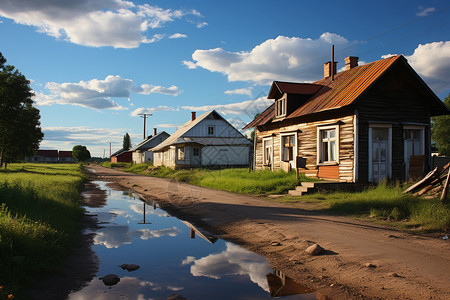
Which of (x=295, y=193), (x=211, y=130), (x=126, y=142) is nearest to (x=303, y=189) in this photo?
(x=295, y=193)

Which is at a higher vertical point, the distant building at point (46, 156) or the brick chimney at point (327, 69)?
the brick chimney at point (327, 69)

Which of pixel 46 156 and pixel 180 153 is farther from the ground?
pixel 180 153

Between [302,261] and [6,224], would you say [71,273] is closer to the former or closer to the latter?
[6,224]

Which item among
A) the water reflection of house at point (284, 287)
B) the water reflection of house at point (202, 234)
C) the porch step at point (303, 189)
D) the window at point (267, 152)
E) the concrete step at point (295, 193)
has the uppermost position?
the window at point (267, 152)

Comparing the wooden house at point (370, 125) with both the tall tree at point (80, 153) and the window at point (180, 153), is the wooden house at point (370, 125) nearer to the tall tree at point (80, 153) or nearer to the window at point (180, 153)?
the window at point (180, 153)

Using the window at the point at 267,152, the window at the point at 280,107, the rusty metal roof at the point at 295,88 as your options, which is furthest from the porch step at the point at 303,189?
the rusty metal roof at the point at 295,88

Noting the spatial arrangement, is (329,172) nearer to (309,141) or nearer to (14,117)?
(309,141)

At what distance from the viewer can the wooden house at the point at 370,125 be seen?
1638cm

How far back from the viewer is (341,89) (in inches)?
728

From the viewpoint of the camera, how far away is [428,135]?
18.0 meters

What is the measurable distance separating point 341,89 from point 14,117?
1205 inches

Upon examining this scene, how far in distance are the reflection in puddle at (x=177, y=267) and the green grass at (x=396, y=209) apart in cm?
494

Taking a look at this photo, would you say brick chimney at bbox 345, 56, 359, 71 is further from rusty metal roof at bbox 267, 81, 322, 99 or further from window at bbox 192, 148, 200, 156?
window at bbox 192, 148, 200, 156

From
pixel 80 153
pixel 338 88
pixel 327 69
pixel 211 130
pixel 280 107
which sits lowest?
pixel 80 153
